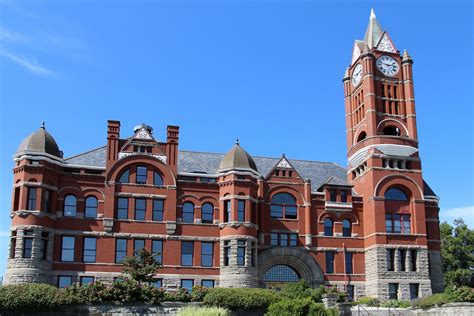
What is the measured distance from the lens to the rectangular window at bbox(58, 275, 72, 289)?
47.7 metres

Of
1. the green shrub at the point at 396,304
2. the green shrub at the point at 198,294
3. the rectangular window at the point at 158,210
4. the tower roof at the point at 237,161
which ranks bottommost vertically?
the green shrub at the point at 396,304

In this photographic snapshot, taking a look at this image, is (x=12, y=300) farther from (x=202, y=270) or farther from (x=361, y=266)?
(x=361, y=266)

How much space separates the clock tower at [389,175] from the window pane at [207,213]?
14853 millimetres

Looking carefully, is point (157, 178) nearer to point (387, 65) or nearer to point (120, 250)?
point (120, 250)

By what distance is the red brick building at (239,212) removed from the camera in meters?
48.4

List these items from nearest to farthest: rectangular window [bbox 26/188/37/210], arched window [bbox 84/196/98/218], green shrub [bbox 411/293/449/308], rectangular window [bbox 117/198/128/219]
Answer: green shrub [bbox 411/293/449/308]
rectangular window [bbox 26/188/37/210]
arched window [bbox 84/196/98/218]
rectangular window [bbox 117/198/128/219]

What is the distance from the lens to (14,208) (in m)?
47.4

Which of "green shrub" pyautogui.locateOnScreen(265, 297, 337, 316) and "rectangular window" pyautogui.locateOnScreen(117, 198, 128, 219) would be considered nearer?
"green shrub" pyautogui.locateOnScreen(265, 297, 337, 316)

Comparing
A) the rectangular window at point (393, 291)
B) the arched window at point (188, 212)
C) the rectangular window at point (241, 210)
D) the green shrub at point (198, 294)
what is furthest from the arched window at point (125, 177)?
the rectangular window at point (393, 291)

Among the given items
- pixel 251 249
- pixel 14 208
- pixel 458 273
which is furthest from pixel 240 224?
pixel 458 273

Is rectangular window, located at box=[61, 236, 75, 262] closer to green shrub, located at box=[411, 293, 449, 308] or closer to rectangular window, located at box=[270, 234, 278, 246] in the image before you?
rectangular window, located at box=[270, 234, 278, 246]

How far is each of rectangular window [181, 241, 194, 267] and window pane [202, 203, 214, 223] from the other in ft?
8.14

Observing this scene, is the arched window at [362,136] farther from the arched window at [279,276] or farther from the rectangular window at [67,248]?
the rectangular window at [67,248]

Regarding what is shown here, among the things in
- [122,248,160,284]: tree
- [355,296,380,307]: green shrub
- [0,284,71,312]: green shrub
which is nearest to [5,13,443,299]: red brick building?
[355,296,380,307]: green shrub
